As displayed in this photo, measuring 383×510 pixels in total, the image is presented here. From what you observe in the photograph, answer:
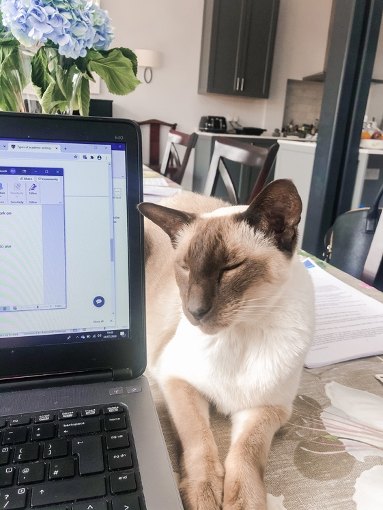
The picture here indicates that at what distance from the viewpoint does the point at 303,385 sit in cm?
60

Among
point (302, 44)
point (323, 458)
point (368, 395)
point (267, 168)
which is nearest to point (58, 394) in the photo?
point (323, 458)

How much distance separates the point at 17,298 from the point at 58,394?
13 centimetres

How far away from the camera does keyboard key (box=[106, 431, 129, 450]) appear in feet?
1.32

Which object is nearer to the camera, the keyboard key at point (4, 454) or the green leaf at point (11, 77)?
the keyboard key at point (4, 454)

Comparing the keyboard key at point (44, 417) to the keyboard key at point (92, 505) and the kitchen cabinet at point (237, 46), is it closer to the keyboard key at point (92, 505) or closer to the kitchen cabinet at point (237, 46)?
the keyboard key at point (92, 505)

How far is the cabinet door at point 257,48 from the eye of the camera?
4577 mm

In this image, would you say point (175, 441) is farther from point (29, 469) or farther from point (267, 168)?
point (267, 168)

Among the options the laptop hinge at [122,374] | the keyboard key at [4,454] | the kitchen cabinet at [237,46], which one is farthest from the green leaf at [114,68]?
the kitchen cabinet at [237,46]

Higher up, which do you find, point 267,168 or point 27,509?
point 267,168

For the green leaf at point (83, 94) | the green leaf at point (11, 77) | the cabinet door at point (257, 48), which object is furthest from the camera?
the cabinet door at point (257, 48)

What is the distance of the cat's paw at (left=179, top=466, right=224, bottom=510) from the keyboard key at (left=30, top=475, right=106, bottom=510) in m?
0.10

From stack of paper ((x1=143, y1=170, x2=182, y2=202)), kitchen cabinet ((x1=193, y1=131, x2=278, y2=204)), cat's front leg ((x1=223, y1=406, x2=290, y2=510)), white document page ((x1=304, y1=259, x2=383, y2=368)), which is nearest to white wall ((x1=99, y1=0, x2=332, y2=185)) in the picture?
kitchen cabinet ((x1=193, y1=131, x2=278, y2=204))

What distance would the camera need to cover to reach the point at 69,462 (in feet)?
1.25

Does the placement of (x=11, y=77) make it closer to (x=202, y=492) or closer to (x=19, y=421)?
(x=19, y=421)
